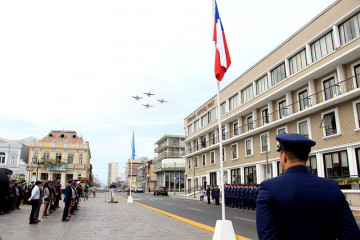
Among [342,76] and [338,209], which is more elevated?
[342,76]

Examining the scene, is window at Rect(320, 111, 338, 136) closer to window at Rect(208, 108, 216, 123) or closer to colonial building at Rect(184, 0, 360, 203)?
colonial building at Rect(184, 0, 360, 203)

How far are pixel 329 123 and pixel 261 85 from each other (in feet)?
32.2

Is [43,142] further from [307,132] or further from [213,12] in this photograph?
[213,12]

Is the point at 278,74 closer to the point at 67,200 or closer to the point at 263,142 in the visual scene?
the point at 263,142

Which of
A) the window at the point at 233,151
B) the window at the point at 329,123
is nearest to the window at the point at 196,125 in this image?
the window at the point at 233,151

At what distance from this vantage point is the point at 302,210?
2.13 m

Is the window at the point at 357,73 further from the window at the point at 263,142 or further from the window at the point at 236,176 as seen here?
the window at the point at 236,176

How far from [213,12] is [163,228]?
7.96 meters

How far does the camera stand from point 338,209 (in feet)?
7.34

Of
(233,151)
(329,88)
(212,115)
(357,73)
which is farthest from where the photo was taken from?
(212,115)

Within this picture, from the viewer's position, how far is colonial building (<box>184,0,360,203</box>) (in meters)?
20.1

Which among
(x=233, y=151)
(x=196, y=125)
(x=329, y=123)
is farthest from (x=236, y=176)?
→ (x=196, y=125)

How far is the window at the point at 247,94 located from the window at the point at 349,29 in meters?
12.6

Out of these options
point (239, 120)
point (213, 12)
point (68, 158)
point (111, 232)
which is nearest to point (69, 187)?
point (111, 232)
